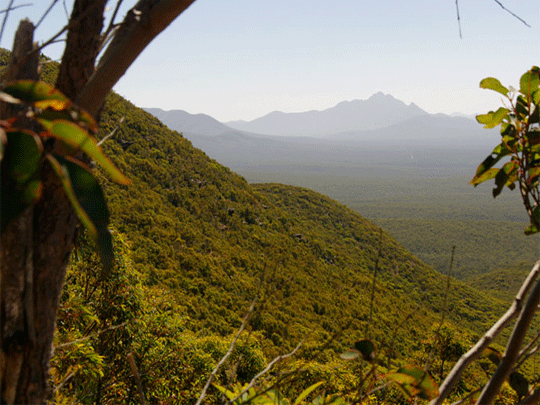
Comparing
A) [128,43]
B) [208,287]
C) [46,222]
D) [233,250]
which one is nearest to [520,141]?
[128,43]

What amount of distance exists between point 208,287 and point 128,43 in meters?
11.9

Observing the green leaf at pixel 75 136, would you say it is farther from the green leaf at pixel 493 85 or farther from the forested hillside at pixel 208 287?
the green leaf at pixel 493 85

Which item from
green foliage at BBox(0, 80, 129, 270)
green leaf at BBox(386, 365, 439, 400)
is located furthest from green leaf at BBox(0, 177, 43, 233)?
green leaf at BBox(386, 365, 439, 400)

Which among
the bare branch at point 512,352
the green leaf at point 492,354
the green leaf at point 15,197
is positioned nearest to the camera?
the green leaf at point 15,197

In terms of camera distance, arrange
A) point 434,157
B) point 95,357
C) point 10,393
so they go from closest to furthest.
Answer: point 10,393 → point 95,357 → point 434,157

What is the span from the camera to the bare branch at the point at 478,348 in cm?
65

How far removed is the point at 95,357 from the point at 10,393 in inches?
86.3

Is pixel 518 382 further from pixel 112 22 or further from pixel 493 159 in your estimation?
pixel 112 22

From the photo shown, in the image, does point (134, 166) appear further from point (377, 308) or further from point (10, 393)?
point (10, 393)

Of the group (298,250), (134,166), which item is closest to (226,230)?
(298,250)

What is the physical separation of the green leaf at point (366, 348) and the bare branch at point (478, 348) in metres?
0.13

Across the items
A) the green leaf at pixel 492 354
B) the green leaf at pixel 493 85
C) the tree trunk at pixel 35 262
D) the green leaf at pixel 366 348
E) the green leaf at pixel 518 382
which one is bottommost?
the green leaf at pixel 518 382

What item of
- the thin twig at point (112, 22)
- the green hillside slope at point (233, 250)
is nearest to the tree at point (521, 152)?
the thin twig at point (112, 22)

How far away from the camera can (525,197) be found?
0.86 m
